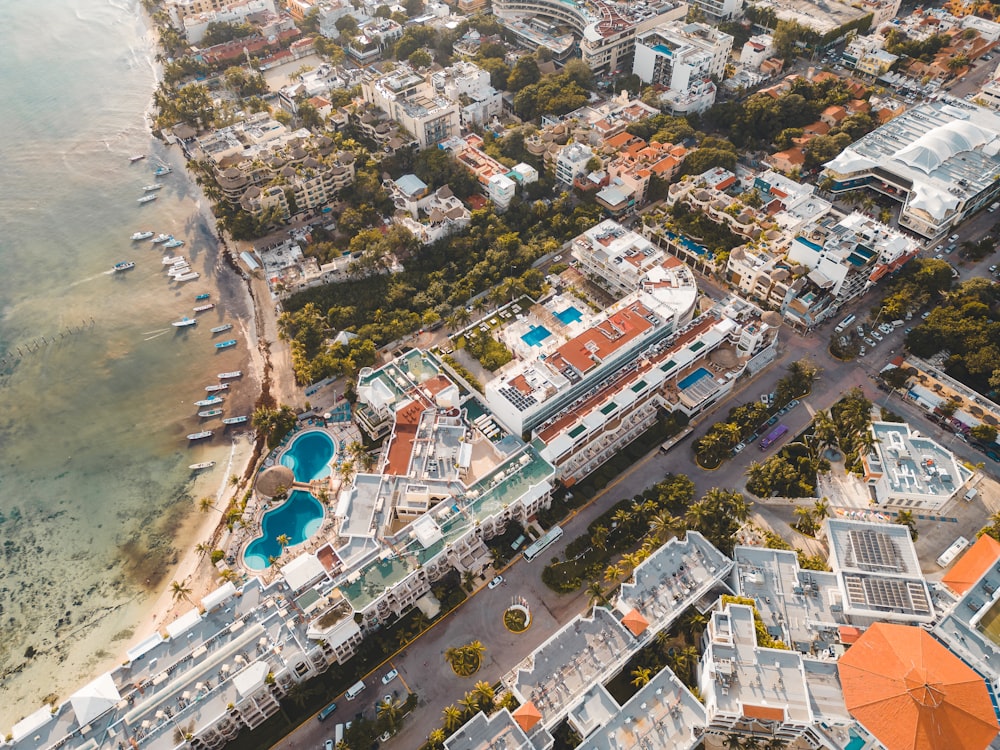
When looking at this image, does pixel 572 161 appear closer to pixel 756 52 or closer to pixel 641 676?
pixel 756 52

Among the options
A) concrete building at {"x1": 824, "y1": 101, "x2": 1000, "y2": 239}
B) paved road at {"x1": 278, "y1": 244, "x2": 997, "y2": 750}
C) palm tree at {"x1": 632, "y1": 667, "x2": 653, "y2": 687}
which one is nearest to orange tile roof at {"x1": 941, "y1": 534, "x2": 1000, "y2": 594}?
paved road at {"x1": 278, "y1": 244, "x2": 997, "y2": 750}

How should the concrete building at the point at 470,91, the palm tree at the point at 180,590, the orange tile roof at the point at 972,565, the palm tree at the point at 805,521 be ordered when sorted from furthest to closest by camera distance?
the concrete building at the point at 470,91
the palm tree at the point at 805,521
the palm tree at the point at 180,590
the orange tile roof at the point at 972,565

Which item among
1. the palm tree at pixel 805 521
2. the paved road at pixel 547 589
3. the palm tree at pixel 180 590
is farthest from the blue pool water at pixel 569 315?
the palm tree at pixel 180 590

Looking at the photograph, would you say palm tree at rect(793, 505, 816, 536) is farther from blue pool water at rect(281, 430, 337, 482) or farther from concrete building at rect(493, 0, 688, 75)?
concrete building at rect(493, 0, 688, 75)

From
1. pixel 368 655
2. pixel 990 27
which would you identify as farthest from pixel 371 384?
pixel 990 27

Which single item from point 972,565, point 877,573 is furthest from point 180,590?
point 972,565

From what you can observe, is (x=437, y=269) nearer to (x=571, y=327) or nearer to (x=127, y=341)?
(x=571, y=327)

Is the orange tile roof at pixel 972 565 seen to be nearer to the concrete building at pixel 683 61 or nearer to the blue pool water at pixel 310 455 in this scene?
the blue pool water at pixel 310 455
